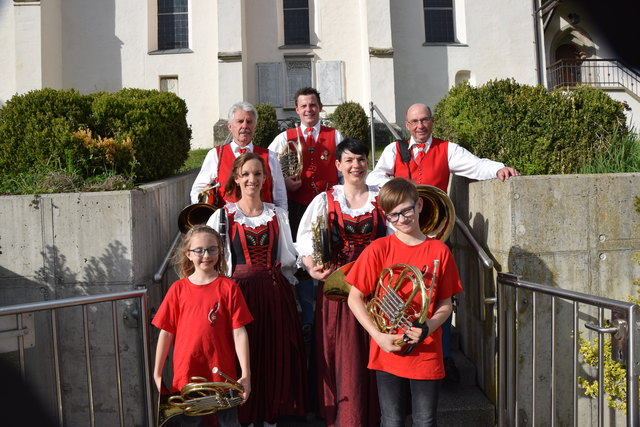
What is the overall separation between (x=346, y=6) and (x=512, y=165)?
14.8 meters

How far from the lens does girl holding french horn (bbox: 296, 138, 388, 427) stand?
3.64m

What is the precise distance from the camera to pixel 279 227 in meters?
4.01

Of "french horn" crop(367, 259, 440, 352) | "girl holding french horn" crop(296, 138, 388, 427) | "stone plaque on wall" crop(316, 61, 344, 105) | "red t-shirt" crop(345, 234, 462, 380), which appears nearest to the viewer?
"french horn" crop(367, 259, 440, 352)

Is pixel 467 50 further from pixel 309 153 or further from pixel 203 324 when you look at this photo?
pixel 203 324

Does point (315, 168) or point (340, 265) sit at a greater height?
point (315, 168)

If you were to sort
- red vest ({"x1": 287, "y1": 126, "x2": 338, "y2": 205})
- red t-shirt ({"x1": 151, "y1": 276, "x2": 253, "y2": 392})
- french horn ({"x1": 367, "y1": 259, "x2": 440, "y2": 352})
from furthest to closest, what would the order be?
1. red vest ({"x1": 287, "y1": 126, "x2": 338, "y2": 205})
2. red t-shirt ({"x1": 151, "y1": 276, "x2": 253, "y2": 392})
3. french horn ({"x1": 367, "y1": 259, "x2": 440, "y2": 352})

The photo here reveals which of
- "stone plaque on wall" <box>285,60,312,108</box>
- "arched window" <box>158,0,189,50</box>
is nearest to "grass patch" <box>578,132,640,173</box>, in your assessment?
"stone plaque on wall" <box>285,60,312,108</box>

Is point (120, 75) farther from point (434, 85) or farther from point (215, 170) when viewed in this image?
point (215, 170)

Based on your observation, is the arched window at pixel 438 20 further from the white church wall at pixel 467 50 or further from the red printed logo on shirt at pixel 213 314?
the red printed logo on shirt at pixel 213 314

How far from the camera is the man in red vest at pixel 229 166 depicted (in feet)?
15.6

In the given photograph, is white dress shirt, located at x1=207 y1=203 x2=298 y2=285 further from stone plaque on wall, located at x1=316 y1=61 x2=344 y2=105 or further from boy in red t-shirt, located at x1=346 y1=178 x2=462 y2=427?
stone plaque on wall, located at x1=316 y1=61 x2=344 y2=105

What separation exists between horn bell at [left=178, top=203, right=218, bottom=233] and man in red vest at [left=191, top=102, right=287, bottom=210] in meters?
0.19

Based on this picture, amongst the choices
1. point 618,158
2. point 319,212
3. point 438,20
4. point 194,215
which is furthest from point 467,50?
point 319,212

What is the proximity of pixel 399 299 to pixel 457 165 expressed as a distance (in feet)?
6.61
